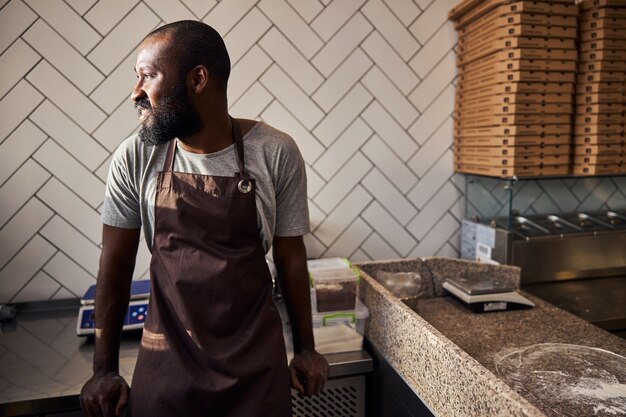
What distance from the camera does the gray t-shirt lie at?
109cm

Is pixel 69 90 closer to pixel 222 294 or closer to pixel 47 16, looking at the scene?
pixel 47 16

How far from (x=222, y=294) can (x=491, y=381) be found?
0.61 m

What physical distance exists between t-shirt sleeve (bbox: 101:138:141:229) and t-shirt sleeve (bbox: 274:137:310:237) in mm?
374

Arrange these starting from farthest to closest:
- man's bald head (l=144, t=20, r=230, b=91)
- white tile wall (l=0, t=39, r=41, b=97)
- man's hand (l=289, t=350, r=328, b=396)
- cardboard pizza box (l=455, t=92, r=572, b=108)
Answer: cardboard pizza box (l=455, t=92, r=572, b=108) → white tile wall (l=0, t=39, r=41, b=97) → man's hand (l=289, t=350, r=328, b=396) → man's bald head (l=144, t=20, r=230, b=91)

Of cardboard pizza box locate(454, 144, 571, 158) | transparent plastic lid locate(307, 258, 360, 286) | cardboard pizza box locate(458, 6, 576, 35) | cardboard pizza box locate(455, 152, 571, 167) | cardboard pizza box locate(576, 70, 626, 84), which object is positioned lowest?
transparent plastic lid locate(307, 258, 360, 286)

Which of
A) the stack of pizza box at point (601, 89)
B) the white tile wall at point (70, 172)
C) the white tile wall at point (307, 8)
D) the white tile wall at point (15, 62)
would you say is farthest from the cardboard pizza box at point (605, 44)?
the white tile wall at point (15, 62)

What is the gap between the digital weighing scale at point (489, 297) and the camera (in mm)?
1607

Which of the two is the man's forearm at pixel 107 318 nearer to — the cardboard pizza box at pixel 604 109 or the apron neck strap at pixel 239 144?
the apron neck strap at pixel 239 144

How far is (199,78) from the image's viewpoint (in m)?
1.02

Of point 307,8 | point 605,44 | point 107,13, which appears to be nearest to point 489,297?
point 605,44

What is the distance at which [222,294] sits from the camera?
40.6 inches

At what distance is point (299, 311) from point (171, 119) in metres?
0.62

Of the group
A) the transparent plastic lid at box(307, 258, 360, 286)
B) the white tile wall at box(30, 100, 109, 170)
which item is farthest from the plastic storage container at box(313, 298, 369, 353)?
the white tile wall at box(30, 100, 109, 170)

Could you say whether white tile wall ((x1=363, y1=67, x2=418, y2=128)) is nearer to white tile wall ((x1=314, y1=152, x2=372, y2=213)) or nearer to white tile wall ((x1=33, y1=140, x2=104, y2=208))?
white tile wall ((x1=314, y1=152, x2=372, y2=213))
